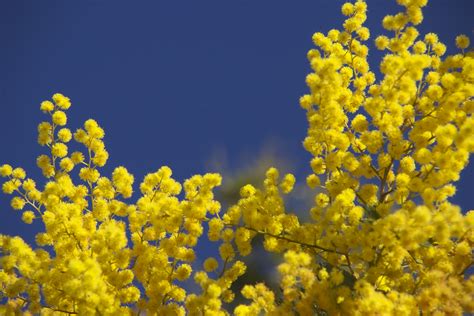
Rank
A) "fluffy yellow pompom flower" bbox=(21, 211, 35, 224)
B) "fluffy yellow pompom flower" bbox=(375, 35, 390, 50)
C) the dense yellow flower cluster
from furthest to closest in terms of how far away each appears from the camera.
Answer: "fluffy yellow pompom flower" bbox=(21, 211, 35, 224) → "fluffy yellow pompom flower" bbox=(375, 35, 390, 50) → the dense yellow flower cluster

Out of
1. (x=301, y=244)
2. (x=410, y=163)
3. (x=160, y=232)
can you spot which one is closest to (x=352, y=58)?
(x=410, y=163)

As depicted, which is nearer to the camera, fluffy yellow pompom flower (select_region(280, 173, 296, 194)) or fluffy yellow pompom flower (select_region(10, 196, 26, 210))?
fluffy yellow pompom flower (select_region(280, 173, 296, 194))

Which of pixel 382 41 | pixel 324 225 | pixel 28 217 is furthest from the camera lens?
pixel 28 217

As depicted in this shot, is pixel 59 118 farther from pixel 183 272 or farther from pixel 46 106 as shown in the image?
pixel 183 272

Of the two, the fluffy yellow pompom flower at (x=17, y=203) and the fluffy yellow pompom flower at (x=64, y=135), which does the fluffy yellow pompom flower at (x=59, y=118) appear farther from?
the fluffy yellow pompom flower at (x=17, y=203)

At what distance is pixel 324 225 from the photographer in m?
2.46

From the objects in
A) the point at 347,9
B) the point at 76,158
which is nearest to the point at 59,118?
the point at 76,158

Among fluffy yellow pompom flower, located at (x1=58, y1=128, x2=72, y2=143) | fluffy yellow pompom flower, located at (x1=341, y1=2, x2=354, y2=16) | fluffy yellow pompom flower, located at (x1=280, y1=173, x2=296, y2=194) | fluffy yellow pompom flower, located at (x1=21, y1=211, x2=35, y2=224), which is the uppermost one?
fluffy yellow pompom flower, located at (x1=341, y1=2, x2=354, y2=16)

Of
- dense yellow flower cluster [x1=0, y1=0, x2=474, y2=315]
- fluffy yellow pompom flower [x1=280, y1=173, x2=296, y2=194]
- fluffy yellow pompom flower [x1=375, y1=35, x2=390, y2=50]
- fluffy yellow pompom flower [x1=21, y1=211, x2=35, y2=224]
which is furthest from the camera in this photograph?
fluffy yellow pompom flower [x1=21, y1=211, x2=35, y2=224]

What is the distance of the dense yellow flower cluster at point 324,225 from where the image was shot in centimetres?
225

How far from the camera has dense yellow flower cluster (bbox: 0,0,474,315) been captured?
88.7 inches

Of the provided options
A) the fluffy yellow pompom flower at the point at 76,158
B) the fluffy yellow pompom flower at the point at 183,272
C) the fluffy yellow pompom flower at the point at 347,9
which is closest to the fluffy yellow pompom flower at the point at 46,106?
the fluffy yellow pompom flower at the point at 76,158

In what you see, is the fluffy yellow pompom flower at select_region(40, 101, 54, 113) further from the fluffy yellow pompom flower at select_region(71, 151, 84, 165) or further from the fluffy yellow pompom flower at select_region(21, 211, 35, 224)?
the fluffy yellow pompom flower at select_region(21, 211, 35, 224)

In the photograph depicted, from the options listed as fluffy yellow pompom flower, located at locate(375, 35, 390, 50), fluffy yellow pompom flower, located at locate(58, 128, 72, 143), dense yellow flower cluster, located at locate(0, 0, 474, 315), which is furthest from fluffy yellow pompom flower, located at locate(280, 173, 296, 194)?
fluffy yellow pompom flower, located at locate(58, 128, 72, 143)
